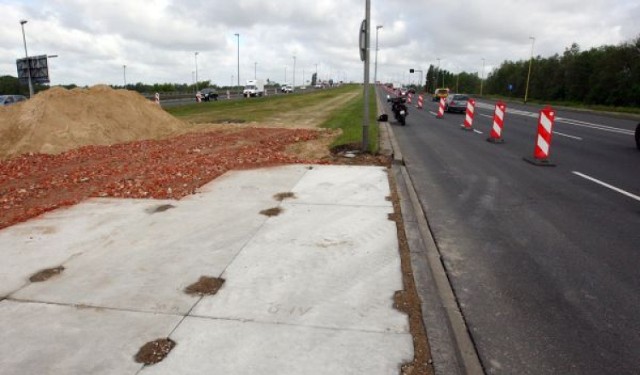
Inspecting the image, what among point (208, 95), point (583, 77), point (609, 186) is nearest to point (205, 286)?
point (609, 186)

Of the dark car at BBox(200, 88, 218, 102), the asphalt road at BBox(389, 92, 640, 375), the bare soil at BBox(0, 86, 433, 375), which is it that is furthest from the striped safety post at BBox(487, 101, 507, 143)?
the dark car at BBox(200, 88, 218, 102)

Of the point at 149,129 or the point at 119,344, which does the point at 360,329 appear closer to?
the point at 119,344

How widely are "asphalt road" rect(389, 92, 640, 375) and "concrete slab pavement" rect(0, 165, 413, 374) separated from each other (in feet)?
2.53

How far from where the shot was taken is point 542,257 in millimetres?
5281

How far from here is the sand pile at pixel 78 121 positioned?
46.8 feet

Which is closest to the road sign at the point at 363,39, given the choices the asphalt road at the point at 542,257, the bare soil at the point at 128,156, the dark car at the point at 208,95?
the bare soil at the point at 128,156

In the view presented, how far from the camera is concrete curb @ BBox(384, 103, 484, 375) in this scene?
324 cm

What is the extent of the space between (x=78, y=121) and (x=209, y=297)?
14.4 metres

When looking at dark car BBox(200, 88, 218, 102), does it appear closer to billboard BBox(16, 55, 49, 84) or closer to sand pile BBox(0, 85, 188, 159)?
billboard BBox(16, 55, 49, 84)

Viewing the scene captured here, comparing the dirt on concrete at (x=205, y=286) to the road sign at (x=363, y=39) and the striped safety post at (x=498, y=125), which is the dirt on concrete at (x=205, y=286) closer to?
the road sign at (x=363, y=39)

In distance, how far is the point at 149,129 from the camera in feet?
60.1

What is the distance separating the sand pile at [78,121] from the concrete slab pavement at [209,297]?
883 cm

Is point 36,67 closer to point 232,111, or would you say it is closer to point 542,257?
point 232,111

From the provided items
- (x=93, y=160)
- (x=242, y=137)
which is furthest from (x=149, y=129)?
(x=93, y=160)
